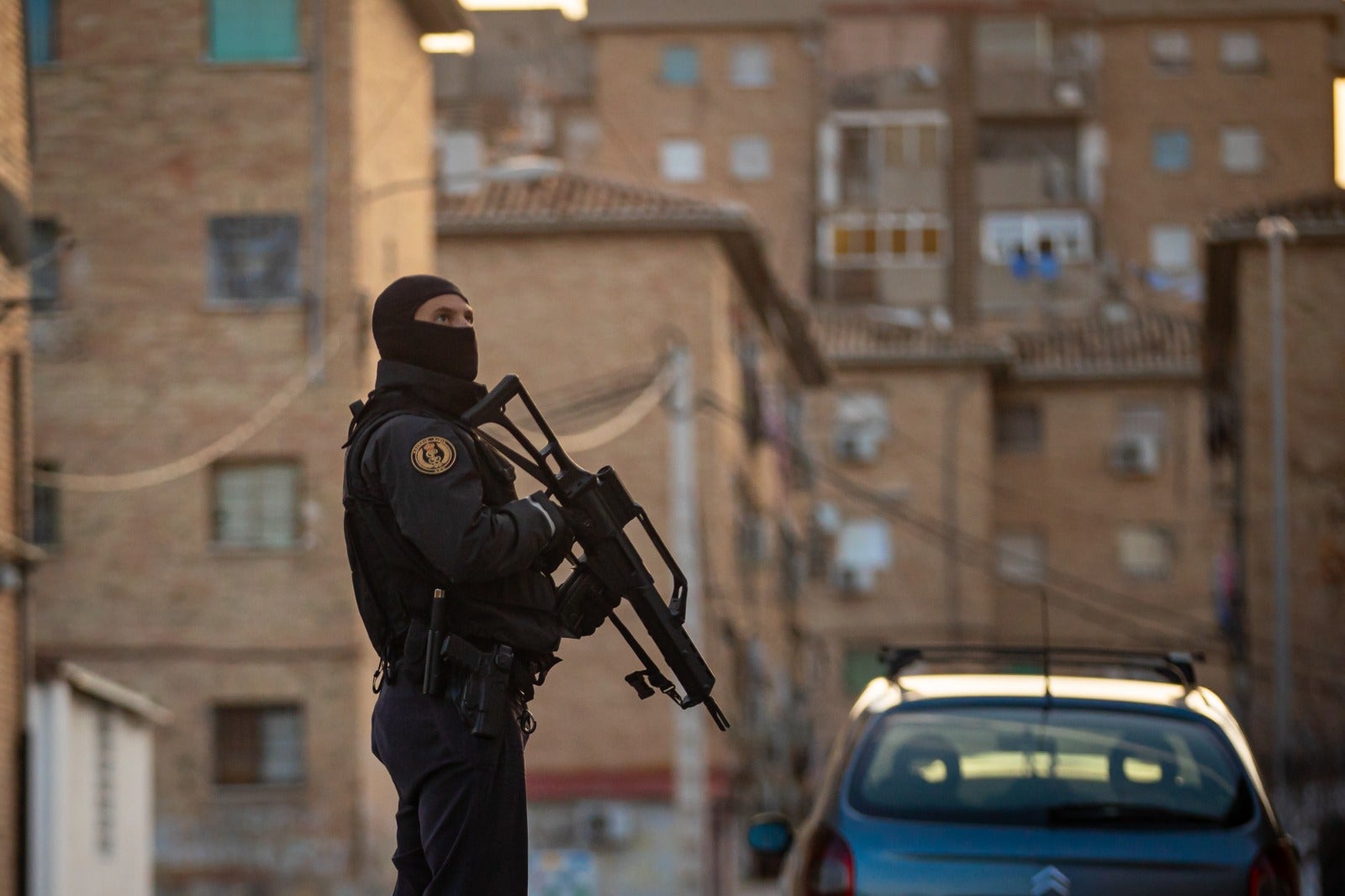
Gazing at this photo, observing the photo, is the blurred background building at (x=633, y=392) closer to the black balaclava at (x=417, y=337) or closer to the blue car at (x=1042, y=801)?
the blue car at (x=1042, y=801)

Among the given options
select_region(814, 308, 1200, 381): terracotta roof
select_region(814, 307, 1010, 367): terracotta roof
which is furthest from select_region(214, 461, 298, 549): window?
select_region(814, 308, 1200, 381): terracotta roof

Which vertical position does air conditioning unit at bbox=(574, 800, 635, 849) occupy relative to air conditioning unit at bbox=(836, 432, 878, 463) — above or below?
below

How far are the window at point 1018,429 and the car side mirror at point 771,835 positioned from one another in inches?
1971

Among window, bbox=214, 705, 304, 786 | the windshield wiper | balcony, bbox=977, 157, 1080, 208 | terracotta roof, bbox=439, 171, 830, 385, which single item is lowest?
window, bbox=214, 705, 304, 786

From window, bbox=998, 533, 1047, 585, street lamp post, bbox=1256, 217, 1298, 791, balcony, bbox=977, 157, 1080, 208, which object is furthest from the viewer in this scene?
balcony, bbox=977, 157, 1080, 208

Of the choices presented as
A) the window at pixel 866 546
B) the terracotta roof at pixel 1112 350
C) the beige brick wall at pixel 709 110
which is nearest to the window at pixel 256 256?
the window at pixel 866 546

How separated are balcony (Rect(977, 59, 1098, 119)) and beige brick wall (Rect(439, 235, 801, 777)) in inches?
1119

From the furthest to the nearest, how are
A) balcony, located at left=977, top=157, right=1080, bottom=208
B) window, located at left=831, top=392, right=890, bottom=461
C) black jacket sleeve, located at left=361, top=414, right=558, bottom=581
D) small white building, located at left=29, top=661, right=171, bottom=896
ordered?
balcony, located at left=977, top=157, right=1080, bottom=208, window, located at left=831, top=392, right=890, bottom=461, small white building, located at left=29, top=661, right=171, bottom=896, black jacket sleeve, located at left=361, top=414, right=558, bottom=581

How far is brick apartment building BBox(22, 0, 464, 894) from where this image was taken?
93.9ft

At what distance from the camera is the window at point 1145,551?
5825 cm

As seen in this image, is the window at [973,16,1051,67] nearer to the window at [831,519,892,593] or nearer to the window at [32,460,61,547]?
the window at [831,519,892,593]

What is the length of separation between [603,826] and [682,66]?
35723mm

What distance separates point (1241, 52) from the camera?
67438mm

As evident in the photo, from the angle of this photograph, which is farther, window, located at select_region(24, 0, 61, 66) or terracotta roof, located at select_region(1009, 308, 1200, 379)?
terracotta roof, located at select_region(1009, 308, 1200, 379)
